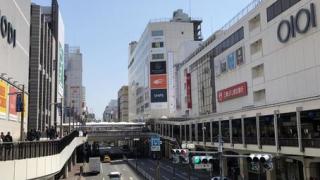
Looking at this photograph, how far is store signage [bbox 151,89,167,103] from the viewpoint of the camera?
468 ft

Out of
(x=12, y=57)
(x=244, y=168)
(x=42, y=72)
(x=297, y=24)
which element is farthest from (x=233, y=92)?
(x=12, y=57)

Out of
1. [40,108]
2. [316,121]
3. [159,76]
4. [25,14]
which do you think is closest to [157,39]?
[159,76]

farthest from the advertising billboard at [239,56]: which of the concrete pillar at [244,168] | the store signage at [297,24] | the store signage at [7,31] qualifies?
the store signage at [7,31]

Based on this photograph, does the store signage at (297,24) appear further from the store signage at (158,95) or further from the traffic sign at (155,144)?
the store signage at (158,95)

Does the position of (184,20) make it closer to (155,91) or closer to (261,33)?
(155,91)

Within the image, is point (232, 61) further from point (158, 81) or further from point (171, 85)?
point (158, 81)

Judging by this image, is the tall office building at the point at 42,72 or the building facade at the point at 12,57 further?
the tall office building at the point at 42,72

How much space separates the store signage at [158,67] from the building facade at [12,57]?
A: 88.4 meters

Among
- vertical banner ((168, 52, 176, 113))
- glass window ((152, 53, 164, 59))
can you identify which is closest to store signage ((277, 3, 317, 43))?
vertical banner ((168, 52, 176, 113))

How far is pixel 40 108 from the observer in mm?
70188

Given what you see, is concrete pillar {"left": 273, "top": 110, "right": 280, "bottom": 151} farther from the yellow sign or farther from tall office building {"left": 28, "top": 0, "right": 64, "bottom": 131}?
tall office building {"left": 28, "top": 0, "right": 64, "bottom": 131}

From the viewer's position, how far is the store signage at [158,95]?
142500 mm

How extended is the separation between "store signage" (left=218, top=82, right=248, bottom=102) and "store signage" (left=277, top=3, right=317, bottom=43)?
558 inches

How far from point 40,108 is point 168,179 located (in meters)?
22.9
